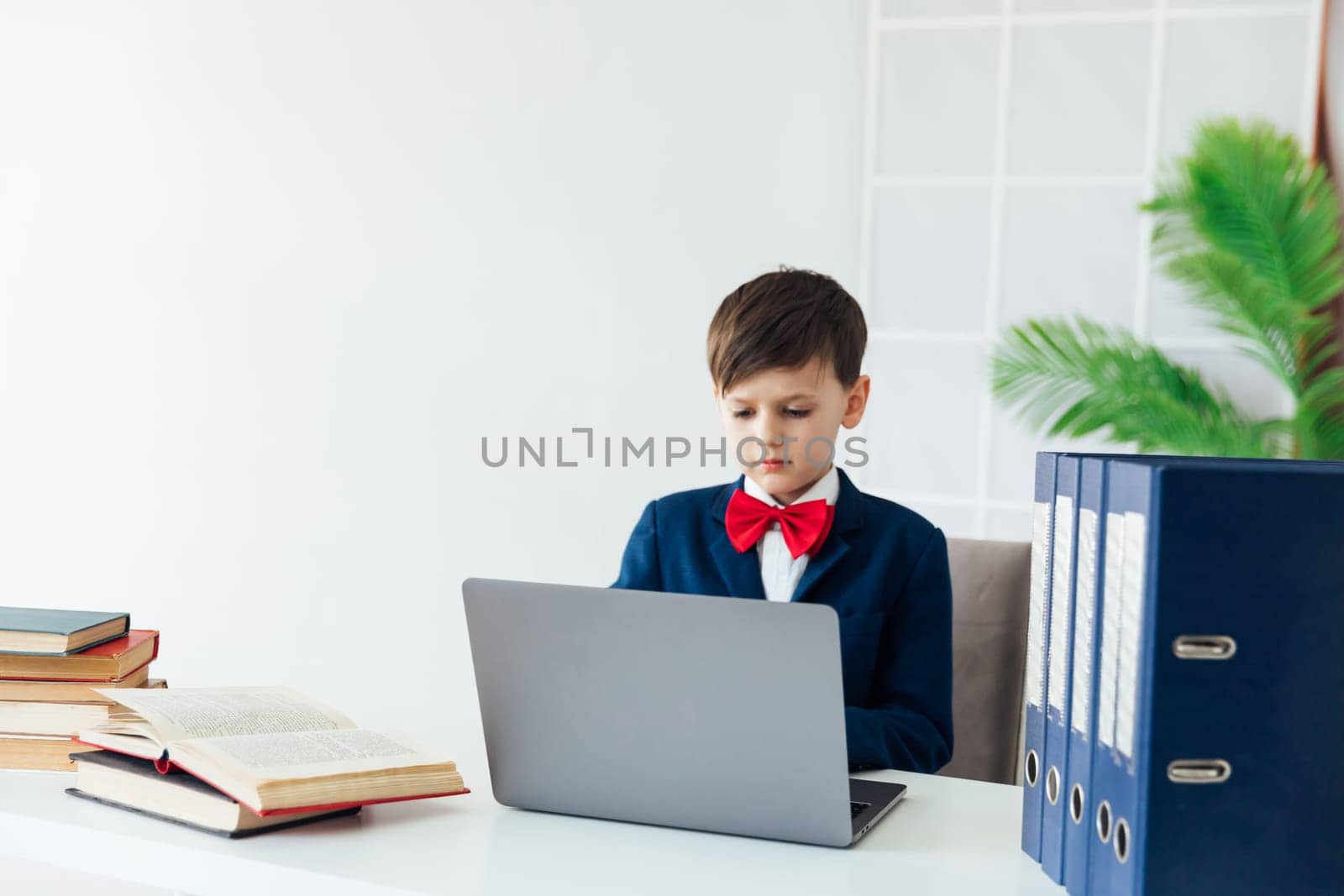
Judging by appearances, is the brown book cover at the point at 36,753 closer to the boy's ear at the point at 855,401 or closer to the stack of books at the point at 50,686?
the stack of books at the point at 50,686

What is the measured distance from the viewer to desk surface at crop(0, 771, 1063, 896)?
3.39 feet

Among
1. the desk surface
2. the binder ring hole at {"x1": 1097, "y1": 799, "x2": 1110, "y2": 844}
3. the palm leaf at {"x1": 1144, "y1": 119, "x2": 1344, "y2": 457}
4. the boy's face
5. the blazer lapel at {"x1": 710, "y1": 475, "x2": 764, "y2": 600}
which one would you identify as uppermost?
the palm leaf at {"x1": 1144, "y1": 119, "x2": 1344, "y2": 457}

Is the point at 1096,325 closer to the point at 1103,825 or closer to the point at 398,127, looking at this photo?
the point at 398,127

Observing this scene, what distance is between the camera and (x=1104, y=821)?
98cm

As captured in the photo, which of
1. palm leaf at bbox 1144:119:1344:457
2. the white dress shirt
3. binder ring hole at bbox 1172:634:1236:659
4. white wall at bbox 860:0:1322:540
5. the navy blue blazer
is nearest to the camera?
binder ring hole at bbox 1172:634:1236:659

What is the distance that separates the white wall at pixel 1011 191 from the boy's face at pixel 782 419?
4.98ft

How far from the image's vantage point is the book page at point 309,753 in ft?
3.66

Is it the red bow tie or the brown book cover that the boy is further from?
the brown book cover

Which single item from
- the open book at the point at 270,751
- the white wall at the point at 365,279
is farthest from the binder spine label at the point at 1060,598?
the white wall at the point at 365,279

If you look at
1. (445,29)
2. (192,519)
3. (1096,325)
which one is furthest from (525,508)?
(1096,325)

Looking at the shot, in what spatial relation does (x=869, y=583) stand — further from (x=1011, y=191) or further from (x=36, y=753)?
(x=1011, y=191)

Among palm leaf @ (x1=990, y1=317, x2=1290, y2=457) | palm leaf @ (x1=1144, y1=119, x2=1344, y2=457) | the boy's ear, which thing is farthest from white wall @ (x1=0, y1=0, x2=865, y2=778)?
the boy's ear

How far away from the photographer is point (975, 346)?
10.3 feet

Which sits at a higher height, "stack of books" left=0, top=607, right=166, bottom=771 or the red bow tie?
the red bow tie
